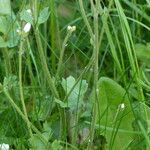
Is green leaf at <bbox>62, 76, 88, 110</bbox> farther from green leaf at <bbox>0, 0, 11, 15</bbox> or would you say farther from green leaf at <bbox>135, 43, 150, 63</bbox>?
green leaf at <bbox>135, 43, 150, 63</bbox>

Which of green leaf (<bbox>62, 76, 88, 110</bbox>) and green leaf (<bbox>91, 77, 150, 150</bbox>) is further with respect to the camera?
green leaf (<bbox>91, 77, 150, 150</bbox>)

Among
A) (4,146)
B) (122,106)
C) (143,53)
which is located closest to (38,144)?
(4,146)

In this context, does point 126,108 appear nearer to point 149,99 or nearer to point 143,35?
point 149,99

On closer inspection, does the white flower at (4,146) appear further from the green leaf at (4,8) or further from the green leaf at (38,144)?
the green leaf at (4,8)

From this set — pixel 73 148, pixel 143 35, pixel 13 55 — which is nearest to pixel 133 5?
pixel 143 35

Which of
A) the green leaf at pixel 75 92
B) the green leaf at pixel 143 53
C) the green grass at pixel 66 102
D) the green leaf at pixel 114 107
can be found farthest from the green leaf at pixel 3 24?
the green leaf at pixel 143 53

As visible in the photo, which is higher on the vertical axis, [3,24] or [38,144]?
[3,24]

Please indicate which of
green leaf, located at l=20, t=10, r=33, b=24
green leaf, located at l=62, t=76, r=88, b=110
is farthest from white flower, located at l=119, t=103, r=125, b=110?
green leaf, located at l=20, t=10, r=33, b=24

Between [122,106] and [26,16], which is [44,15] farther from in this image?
[122,106]

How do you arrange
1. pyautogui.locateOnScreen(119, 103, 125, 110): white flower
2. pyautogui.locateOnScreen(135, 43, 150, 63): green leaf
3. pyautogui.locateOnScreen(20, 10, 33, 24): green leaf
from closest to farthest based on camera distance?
1. pyautogui.locateOnScreen(20, 10, 33, 24): green leaf
2. pyautogui.locateOnScreen(119, 103, 125, 110): white flower
3. pyautogui.locateOnScreen(135, 43, 150, 63): green leaf
